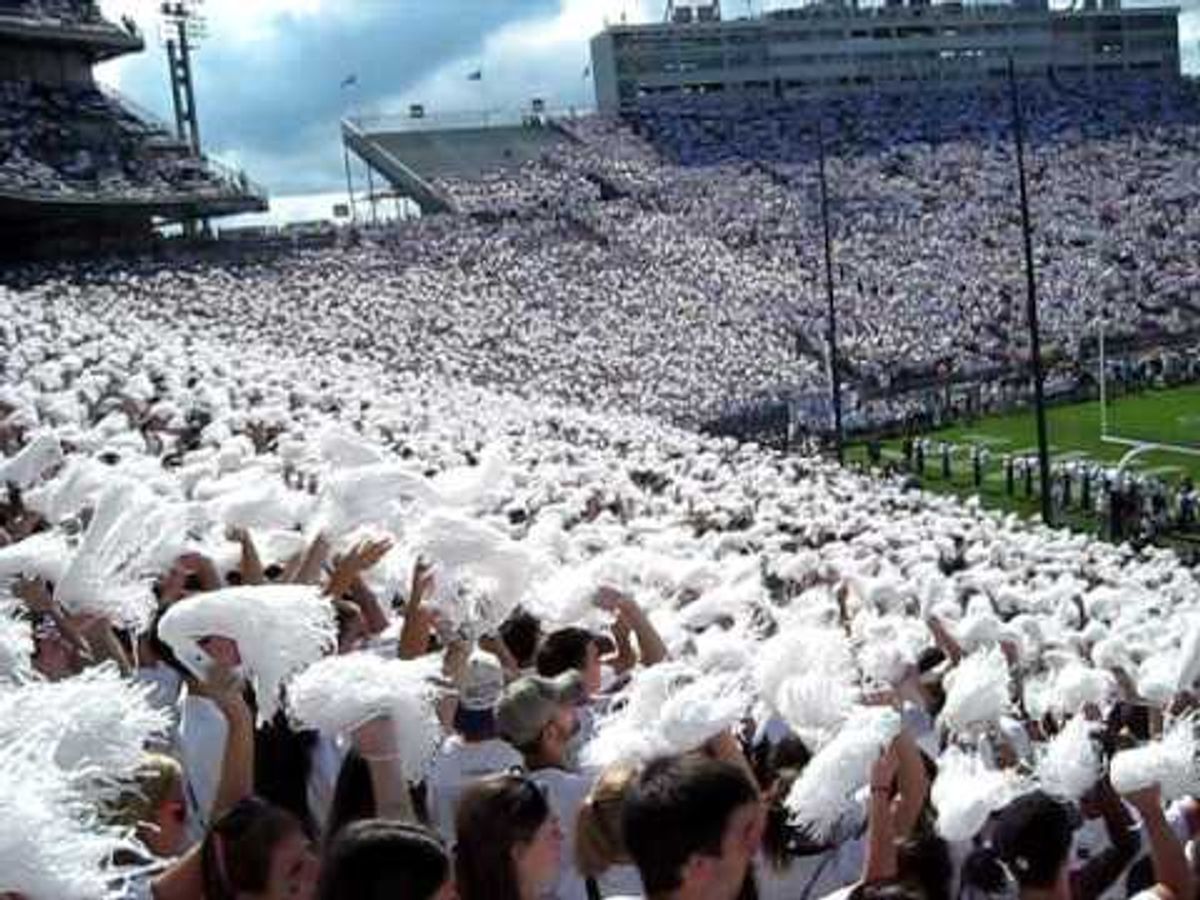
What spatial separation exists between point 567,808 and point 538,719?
0.22 metres

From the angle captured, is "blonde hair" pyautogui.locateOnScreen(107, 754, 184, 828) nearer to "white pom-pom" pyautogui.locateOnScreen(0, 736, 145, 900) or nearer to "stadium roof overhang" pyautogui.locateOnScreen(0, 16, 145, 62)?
"white pom-pom" pyautogui.locateOnScreen(0, 736, 145, 900)

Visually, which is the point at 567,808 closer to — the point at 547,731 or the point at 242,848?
the point at 547,731

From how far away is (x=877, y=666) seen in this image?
522 centimetres

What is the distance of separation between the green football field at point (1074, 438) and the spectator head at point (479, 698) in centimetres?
2491

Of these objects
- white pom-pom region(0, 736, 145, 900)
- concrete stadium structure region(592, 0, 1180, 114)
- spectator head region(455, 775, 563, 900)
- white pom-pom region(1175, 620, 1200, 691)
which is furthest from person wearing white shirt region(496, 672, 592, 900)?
concrete stadium structure region(592, 0, 1180, 114)

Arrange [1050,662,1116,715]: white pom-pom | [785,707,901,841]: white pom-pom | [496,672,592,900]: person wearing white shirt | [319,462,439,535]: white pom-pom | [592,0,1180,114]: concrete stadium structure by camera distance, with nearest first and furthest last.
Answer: [785,707,901,841]: white pom-pom → [496,672,592,900]: person wearing white shirt → [319,462,439,535]: white pom-pom → [1050,662,1116,715]: white pom-pom → [592,0,1180,114]: concrete stadium structure

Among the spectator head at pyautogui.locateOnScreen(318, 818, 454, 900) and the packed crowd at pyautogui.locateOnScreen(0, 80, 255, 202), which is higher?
the packed crowd at pyautogui.locateOnScreen(0, 80, 255, 202)

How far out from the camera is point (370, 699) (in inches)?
148

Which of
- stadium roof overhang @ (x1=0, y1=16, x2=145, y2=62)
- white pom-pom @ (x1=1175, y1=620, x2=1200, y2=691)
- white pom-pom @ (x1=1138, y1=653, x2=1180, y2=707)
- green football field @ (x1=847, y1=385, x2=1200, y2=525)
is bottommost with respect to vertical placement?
green football field @ (x1=847, y1=385, x2=1200, y2=525)

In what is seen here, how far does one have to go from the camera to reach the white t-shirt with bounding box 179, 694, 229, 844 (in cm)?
432

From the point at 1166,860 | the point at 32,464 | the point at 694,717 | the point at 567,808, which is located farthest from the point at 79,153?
the point at 1166,860

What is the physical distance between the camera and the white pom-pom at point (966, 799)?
3.85 metres

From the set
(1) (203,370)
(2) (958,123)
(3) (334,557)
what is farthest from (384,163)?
(3) (334,557)

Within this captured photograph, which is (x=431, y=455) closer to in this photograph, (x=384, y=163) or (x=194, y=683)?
(x=194, y=683)
